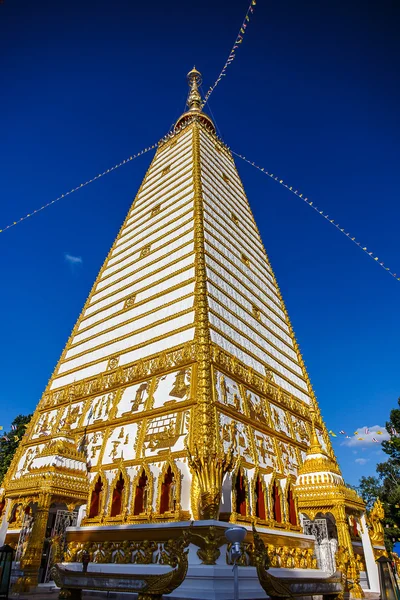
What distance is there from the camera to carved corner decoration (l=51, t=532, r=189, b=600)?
20.8 ft

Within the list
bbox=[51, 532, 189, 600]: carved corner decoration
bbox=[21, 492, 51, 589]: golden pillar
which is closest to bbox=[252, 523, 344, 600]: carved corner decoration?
bbox=[51, 532, 189, 600]: carved corner decoration

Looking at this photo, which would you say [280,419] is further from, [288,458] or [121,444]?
[121,444]

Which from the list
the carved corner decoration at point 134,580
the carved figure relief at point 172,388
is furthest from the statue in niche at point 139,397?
the carved corner decoration at point 134,580

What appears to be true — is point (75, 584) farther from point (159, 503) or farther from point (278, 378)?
point (278, 378)

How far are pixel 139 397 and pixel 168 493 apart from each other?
3.60 meters

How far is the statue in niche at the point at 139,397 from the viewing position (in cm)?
1250

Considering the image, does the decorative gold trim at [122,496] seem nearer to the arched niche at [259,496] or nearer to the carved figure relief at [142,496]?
the carved figure relief at [142,496]

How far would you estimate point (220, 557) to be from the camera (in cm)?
811

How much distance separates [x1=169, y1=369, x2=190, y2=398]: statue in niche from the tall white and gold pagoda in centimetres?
4

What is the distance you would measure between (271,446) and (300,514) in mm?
2099

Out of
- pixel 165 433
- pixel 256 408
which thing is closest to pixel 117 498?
pixel 165 433

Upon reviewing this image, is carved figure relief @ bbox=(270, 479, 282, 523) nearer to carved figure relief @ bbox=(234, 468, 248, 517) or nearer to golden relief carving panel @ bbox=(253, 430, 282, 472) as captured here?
golden relief carving panel @ bbox=(253, 430, 282, 472)

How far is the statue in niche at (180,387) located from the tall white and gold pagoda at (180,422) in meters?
0.04

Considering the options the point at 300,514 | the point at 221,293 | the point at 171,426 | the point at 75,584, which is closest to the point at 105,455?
the point at 171,426
